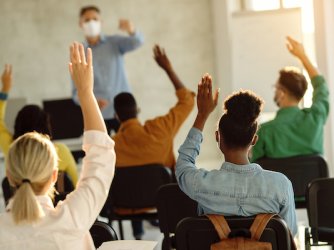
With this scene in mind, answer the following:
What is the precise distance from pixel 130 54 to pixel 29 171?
596 cm

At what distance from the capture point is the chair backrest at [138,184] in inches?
180

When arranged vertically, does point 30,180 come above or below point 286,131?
above

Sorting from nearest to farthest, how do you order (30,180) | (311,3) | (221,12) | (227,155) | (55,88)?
(30,180) < (227,155) < (311,3) < (221,12) < (55,88)

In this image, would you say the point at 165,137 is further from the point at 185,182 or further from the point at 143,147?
the point at 185,182

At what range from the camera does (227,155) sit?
2.71m

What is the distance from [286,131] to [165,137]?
81cm

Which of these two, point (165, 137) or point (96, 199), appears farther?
point (165, 137)

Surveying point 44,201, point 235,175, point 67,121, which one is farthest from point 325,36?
point 44,201

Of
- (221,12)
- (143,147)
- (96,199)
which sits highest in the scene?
(221,12)

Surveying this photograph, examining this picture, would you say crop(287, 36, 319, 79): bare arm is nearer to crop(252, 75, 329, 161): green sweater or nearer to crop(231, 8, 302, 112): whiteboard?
crop(252, 75, 329, 161): green sweater

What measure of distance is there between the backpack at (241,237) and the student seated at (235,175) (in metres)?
0.09

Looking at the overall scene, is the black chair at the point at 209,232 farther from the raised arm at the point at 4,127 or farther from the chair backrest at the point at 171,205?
the raised arm at the point at 4,127

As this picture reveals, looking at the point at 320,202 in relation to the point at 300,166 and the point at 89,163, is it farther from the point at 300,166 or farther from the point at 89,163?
the point at 89,163

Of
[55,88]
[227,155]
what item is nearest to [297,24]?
[55,88]
